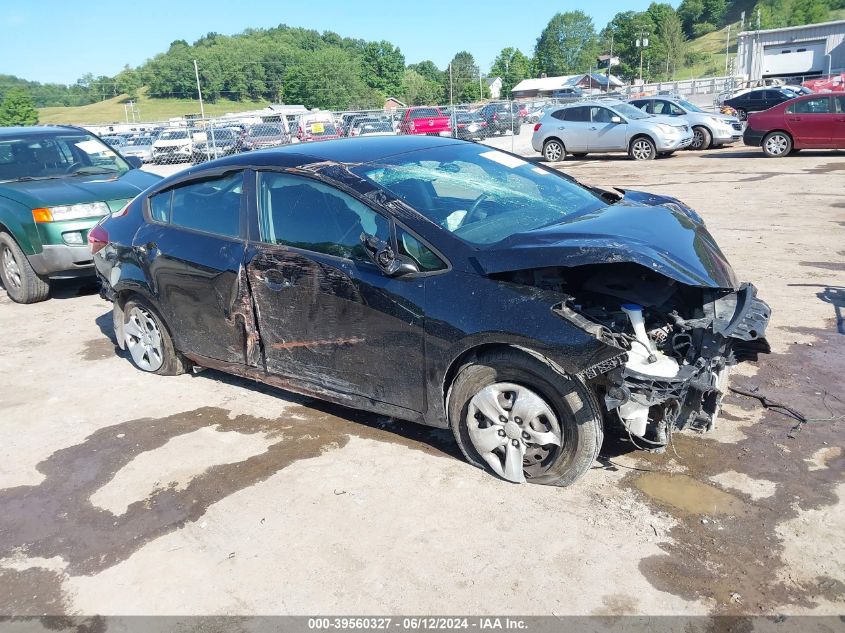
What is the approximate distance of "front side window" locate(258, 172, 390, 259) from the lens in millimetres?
4047

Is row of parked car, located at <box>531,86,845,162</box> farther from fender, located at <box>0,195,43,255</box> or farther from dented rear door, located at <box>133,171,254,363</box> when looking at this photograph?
dented rear door, located at <box>133,171,254,363</box>

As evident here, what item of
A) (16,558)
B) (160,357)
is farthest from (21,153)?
(16,558)

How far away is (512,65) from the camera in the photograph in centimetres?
14825

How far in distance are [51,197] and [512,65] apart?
151076mm

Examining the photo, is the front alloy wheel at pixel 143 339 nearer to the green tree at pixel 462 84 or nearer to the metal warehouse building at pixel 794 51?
the metal warehouse building at pixel 794 51

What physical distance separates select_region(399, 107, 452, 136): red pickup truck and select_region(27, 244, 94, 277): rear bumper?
21262 mm

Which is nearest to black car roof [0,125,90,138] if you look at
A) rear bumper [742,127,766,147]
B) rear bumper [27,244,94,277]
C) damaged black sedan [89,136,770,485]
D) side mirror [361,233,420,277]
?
rear bumper [27,244,94,277]

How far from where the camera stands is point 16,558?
Result: 348 cm

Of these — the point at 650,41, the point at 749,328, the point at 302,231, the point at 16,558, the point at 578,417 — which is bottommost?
the point at 16,558

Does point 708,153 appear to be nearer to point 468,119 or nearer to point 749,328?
point 468,119

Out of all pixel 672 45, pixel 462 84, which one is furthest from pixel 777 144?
pixel 672 45

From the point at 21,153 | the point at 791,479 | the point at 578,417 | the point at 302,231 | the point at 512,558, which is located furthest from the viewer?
the point at 21,153

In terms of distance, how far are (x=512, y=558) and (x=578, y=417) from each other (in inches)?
28.9

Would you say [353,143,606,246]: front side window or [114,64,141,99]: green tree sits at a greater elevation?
[114,64,141,99]: green tree
